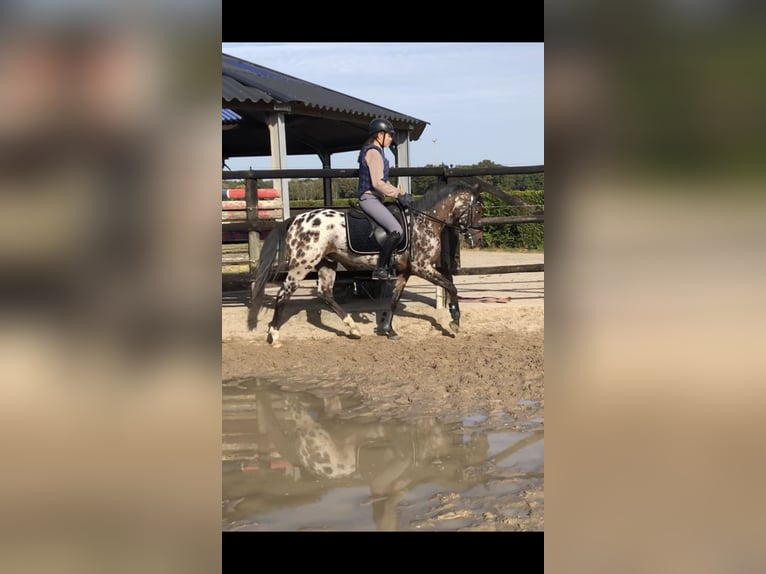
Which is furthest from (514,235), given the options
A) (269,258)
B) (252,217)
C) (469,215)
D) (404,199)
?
(269,258)

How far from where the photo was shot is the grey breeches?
23.9ft

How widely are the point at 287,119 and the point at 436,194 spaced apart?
4498mm

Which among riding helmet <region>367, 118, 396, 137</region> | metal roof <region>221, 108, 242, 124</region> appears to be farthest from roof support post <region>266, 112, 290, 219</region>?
riding helmet <region>367, 118, 396, 137</region>

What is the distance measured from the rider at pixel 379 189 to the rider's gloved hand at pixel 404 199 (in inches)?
1.4

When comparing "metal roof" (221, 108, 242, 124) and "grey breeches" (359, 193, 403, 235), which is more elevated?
"metal roof" (221, 108, 242, 124)

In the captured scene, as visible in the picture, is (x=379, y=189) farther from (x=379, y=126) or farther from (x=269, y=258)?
(x=269, y=258)

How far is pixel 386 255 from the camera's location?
7273mm

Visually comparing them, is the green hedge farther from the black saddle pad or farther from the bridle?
the black saddle pad
